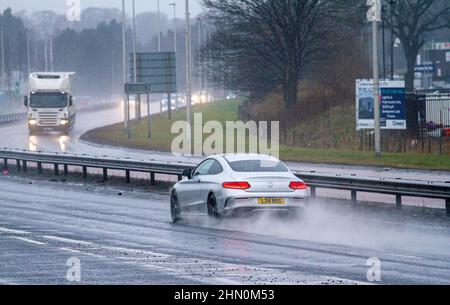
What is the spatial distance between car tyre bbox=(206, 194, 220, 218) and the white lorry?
47.5m

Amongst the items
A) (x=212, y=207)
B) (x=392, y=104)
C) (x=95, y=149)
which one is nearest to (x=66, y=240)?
(x=212, y=207)

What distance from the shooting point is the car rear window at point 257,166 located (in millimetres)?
21453

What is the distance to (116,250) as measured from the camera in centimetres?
1767

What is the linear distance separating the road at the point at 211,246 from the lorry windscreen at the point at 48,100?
1708 inches

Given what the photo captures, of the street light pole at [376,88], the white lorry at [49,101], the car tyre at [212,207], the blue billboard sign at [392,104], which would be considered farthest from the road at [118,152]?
the car tyre at [212,207]

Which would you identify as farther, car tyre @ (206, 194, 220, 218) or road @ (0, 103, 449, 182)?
road @ (0, 103, 449, 182)

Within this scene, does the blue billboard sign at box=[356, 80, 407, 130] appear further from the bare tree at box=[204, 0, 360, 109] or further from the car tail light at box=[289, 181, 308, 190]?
the car tail light at box=[289, 181, 308, 190]

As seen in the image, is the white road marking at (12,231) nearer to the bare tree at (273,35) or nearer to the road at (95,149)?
the road at (95,149)

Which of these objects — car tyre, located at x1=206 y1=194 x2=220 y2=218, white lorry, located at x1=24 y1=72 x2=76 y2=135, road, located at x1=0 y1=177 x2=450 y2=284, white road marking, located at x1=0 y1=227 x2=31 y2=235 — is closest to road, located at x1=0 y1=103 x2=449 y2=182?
white lorry, located at x1=24 y1=72 x2=76 y2=135

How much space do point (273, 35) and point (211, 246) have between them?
49.6 metres

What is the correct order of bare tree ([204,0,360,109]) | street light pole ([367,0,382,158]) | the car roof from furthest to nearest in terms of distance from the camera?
1. bare tree ([204,0,360,109])
2. street light pole ([367,0,382,158])
3. the car roof

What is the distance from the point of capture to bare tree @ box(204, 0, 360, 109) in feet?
214
